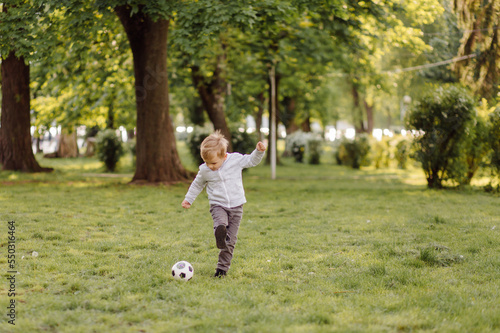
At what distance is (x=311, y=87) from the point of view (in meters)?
28.4

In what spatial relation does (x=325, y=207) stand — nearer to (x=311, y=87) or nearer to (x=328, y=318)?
(x=328, y=318)

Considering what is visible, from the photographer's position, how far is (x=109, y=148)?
20.7 metres

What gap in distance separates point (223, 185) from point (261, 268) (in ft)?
3.28

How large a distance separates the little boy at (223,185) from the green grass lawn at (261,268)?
1.14ft

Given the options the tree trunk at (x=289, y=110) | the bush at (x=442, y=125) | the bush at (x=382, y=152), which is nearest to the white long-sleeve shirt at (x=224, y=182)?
the bush at (x=442, y=125)

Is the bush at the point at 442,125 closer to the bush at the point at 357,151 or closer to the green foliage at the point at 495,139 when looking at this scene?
the green foliage at the point at 495,139

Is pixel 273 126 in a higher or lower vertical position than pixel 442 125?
higher

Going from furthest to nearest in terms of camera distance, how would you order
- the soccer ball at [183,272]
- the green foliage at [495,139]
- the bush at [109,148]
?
the bush at [109,148], the green foliage at [495,139], the soccer ball at [183,272]

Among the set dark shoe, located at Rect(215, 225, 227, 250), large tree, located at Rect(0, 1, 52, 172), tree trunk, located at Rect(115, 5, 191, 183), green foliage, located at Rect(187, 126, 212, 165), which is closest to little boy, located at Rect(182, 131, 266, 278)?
dark shoe, located at Rect(215, 225, 227, 250)

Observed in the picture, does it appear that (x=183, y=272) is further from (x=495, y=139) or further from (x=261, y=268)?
(x=495, y=139)

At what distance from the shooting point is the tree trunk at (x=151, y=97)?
1415 centimetres

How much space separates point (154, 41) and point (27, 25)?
343 cm

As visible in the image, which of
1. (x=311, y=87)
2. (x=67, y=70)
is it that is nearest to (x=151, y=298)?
(x=67, y=70)

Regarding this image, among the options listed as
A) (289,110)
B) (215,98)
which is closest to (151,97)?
(215,98)
